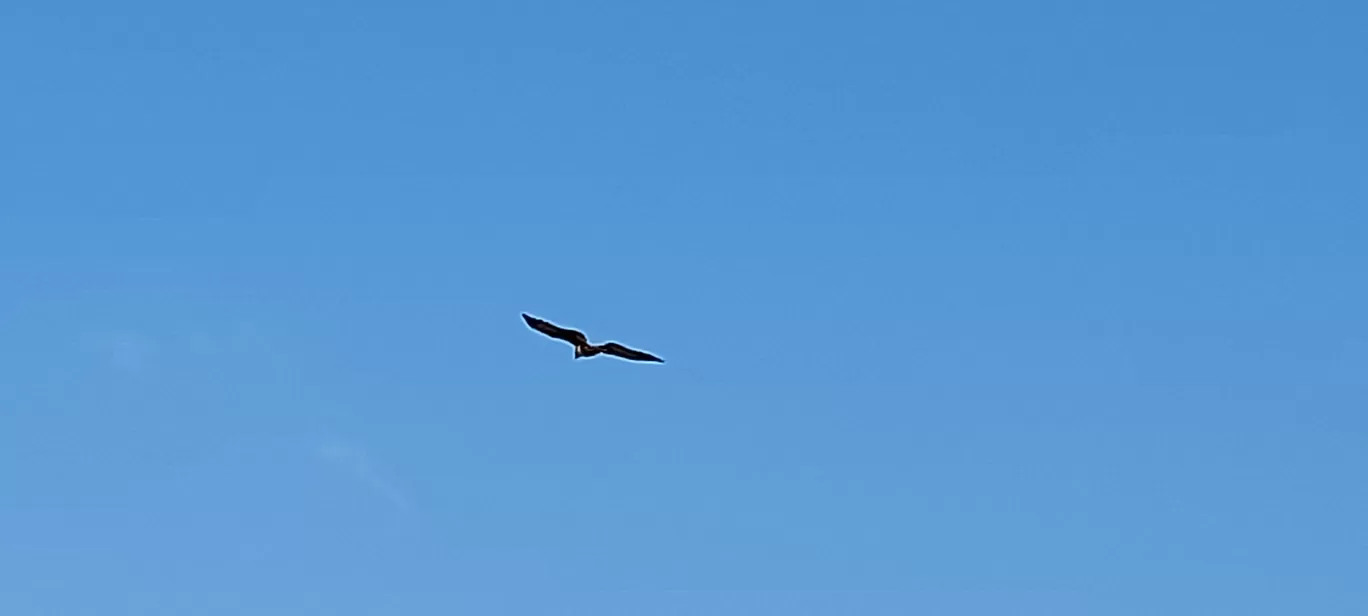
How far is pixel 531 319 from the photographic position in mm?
85312

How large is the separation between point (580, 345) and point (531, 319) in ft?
10.8

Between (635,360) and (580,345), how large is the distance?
5851 millimetres

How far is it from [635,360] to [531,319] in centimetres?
559

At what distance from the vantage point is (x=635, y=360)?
82438 millimetres

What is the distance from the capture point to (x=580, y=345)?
87.7 meters
